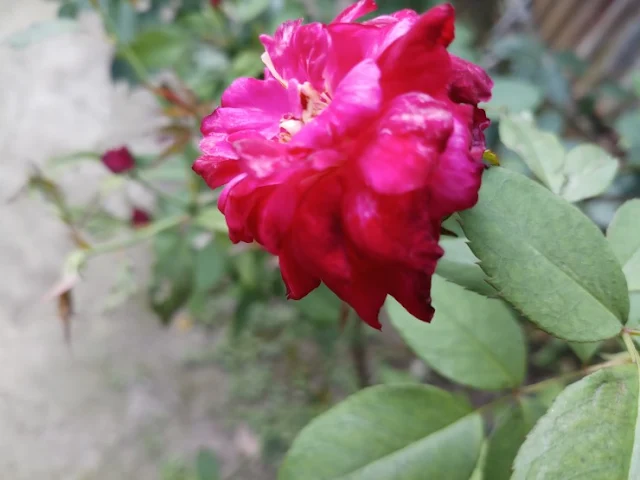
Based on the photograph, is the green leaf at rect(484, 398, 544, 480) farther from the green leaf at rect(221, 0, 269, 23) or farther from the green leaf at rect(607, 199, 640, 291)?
the green leaf at rect(221, 0, 269, 23)

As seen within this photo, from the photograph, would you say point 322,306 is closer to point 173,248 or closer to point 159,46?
point 173,248

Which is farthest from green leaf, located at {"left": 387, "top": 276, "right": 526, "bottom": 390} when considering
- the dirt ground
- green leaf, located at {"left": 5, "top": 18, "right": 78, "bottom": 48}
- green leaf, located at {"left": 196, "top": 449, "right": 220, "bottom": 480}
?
the dirt ground

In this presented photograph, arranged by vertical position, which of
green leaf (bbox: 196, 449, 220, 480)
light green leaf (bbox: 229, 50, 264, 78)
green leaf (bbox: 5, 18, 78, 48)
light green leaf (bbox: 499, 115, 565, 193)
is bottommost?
green leaf (bbox: 196, 449, 220, 480)

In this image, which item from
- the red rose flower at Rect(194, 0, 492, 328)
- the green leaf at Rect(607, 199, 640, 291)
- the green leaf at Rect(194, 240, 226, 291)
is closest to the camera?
the red rose flower at Rect(194, 0, 492, 328)

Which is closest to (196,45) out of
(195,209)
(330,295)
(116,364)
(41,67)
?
(195,209)

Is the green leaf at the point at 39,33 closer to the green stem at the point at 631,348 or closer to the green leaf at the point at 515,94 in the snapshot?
the green leaf at the point at 515,94

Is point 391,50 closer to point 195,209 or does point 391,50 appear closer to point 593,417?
point 593,417
